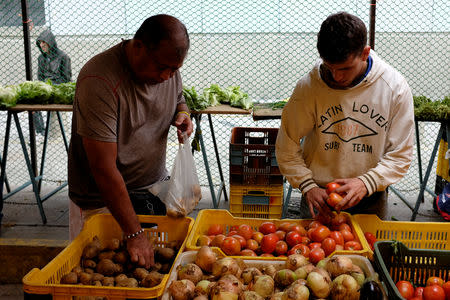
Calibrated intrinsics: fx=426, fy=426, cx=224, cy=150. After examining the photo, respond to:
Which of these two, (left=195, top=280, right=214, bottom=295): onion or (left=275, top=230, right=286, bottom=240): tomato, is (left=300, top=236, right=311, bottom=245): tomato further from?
(left=195, top=280, right=214, bottom=295): onion

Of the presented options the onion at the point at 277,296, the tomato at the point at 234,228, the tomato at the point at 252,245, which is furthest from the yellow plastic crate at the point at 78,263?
the onion at the point at 277,296

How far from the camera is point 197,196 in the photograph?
2.71m

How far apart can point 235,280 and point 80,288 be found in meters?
0.65

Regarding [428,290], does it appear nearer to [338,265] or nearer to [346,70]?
[338,265]

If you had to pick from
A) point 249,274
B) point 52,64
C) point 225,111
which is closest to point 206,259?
point 249,274

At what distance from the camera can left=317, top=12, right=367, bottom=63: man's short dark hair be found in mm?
2072

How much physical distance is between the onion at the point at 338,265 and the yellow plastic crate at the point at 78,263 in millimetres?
733

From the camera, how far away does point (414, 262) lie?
198 centimetres

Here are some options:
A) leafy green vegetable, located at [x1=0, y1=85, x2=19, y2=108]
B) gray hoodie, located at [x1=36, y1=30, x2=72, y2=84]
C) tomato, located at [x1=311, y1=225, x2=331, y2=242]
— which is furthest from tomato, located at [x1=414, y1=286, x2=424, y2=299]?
gray hoodie, located at [x1=36, y1=30, x2=72, y2=84]

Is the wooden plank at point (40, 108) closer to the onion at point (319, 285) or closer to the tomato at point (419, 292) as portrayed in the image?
the onion at point (319, 285)

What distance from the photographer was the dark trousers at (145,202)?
2.79 metres

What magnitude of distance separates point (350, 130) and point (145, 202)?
1.39 meters

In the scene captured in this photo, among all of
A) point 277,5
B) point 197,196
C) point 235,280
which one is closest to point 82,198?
point 197,196

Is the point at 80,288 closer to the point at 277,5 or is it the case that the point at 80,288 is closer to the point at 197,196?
the point at 197,196
